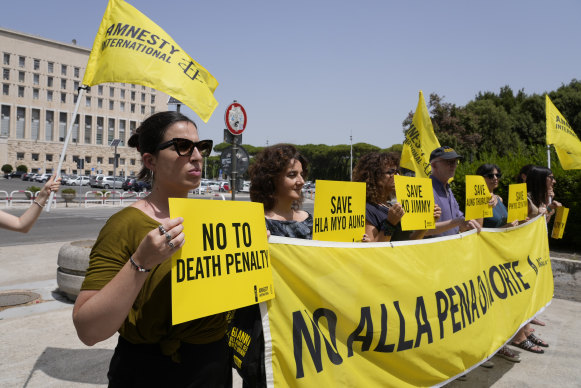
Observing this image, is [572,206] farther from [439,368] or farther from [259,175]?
[259,175]

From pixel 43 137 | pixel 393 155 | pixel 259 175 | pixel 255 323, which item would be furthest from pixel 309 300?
pixel 43 137

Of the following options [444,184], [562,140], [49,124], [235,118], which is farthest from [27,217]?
[49,124]

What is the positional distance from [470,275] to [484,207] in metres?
1.28

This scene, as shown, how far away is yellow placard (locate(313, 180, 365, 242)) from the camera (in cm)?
278

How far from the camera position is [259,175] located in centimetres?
301

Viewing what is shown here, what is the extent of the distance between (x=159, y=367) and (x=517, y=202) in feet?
14.6

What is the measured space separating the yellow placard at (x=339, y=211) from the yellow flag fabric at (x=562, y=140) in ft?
14.0

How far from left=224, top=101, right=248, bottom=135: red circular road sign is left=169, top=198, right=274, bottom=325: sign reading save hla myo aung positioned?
7069 mm

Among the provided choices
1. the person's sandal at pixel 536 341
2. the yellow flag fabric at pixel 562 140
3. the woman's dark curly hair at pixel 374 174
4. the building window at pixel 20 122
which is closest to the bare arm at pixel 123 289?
the woman's dark curly hair at pixel 374 174

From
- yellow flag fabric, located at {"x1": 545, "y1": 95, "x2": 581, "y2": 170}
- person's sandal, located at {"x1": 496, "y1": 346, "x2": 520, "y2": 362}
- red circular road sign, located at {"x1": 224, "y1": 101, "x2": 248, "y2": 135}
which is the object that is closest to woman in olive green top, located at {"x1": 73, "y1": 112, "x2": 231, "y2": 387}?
person's sandal, located at {"x1": 496, "y1": 346, "x2": 520, "y2": 362}

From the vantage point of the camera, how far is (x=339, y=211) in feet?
9.55

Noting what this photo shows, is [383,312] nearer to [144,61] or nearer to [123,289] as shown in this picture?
[123,289]

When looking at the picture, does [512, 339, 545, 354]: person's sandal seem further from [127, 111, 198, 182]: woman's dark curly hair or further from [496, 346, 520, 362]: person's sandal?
[127, 111, 198, 182]: woman's dark curly hair

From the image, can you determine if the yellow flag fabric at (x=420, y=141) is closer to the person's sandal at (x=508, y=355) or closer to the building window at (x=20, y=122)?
the person's sandal at (x=508, y=355)
